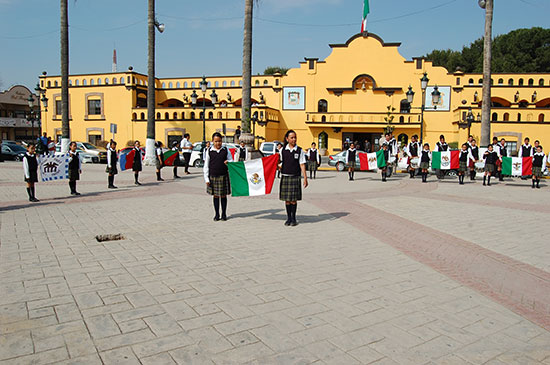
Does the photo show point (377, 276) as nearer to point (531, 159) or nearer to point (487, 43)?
point (531, 159)

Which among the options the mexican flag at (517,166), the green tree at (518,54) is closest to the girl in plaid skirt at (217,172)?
the mexican flag at (517,166)

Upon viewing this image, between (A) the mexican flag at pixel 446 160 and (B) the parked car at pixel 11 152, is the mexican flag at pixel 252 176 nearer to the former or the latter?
(A) the mexican flag at pixel 446 160

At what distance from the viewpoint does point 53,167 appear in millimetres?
13328

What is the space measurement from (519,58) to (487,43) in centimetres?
4433

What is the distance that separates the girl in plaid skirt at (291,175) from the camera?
8.88 metres

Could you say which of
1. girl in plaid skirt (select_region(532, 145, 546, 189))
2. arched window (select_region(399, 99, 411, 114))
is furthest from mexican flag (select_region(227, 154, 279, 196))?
arched window (select_region(399, 99, 411, 114))

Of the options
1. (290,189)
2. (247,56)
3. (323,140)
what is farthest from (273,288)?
(323,140)

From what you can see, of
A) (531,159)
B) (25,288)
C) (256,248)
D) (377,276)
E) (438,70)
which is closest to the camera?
(25,288)

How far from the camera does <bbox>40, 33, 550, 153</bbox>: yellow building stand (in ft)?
129

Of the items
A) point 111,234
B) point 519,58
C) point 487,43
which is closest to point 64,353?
point 111,234

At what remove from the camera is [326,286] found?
5.30 metres

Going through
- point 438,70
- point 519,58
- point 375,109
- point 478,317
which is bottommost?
point 478,317

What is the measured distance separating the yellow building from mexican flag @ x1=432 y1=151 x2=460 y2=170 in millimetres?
20251

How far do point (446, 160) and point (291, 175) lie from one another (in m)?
12.1
